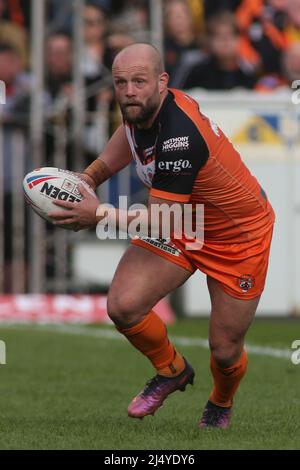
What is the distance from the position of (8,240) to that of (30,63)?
229cm

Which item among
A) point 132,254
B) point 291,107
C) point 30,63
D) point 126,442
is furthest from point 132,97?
point 30,63

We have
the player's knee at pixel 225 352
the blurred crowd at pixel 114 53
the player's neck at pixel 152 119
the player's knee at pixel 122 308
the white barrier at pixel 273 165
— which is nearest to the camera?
the player's neck at pixel 152 119

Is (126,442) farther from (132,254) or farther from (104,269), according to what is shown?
(104,269)

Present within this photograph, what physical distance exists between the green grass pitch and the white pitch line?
0.12 ft

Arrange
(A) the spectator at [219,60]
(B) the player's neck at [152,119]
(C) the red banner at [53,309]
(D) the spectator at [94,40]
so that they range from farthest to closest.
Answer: (D) the spectator at [94,40] → (A) the spectator at [219,60] → (C) the red banner at [53,309] → (B) the player's neck at [152,119]

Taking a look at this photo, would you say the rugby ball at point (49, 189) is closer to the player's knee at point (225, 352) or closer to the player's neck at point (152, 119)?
the player's neck at point (152, 119)

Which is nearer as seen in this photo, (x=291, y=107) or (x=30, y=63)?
(x=291, y=107)

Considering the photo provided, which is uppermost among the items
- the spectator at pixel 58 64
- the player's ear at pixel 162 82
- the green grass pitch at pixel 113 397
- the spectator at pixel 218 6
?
the spectator at pixel 218 6

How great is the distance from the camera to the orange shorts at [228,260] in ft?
21.0

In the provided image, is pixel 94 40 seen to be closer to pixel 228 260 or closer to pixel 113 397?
pixel 113 397

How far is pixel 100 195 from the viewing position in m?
13.6

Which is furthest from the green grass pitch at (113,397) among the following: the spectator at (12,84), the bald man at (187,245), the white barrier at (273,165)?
the spectator at (12,84)

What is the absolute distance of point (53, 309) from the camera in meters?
13.1

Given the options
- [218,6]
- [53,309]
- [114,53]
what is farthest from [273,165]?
[53,309]
